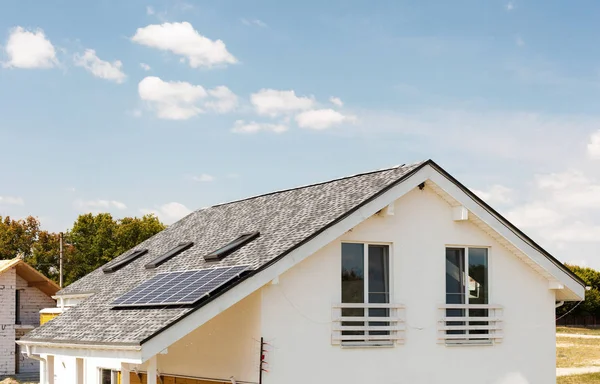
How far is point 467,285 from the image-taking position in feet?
62.2

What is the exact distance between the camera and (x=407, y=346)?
18.0 meters

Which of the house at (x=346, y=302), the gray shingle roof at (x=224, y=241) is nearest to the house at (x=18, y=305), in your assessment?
the gray shingle roof at (x=224, y=241)

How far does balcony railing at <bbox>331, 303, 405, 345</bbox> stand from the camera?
17.2 metres

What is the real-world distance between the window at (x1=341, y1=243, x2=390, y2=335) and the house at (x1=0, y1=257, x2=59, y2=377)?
110ft

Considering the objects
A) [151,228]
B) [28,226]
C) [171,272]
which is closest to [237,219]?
[171,272]

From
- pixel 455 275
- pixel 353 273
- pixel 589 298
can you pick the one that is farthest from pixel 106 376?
pixel 589 298

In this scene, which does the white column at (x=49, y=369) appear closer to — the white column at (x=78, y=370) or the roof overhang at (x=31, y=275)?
the white column at (x=78, y=370)

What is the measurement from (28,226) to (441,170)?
68.9m

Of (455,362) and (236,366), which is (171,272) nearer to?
(236,366)

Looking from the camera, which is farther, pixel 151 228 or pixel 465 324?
pixel 151 228

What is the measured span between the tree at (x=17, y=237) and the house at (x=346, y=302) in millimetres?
61422

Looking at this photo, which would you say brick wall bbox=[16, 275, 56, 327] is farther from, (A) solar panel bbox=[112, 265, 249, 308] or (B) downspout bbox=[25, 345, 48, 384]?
(A) solar panel bbox=[112, 265, 249, 308]

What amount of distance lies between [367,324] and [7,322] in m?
35.5

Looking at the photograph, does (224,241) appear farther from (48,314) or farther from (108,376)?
(48,314)
